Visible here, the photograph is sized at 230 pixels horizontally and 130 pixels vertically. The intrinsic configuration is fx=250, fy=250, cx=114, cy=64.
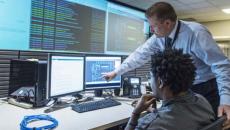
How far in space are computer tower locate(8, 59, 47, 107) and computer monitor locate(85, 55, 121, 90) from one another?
50 cm

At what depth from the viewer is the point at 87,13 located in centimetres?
300

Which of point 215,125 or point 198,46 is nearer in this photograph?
point 215,125

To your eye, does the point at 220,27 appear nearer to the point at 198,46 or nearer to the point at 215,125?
the point at 198,46

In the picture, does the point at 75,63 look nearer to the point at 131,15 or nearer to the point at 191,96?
the point at 191,96

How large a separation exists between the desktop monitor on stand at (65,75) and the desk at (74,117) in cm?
18

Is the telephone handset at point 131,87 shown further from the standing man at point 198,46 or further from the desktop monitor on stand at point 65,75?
the standing man at point 198,46

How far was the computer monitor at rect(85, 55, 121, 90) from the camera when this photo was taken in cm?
229

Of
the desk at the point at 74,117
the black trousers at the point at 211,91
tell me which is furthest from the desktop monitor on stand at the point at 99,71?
the black trousers at the point at 211,91

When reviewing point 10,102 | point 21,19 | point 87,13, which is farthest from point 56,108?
point 87,13

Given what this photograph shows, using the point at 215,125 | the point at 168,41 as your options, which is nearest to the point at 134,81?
the point at 168,41

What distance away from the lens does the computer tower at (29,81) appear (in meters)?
1.84

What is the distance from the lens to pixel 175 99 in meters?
1.07

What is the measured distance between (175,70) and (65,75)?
44.8 inches

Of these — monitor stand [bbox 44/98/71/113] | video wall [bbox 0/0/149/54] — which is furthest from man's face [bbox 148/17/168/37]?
video wall [bbox 0/0/149/54]
